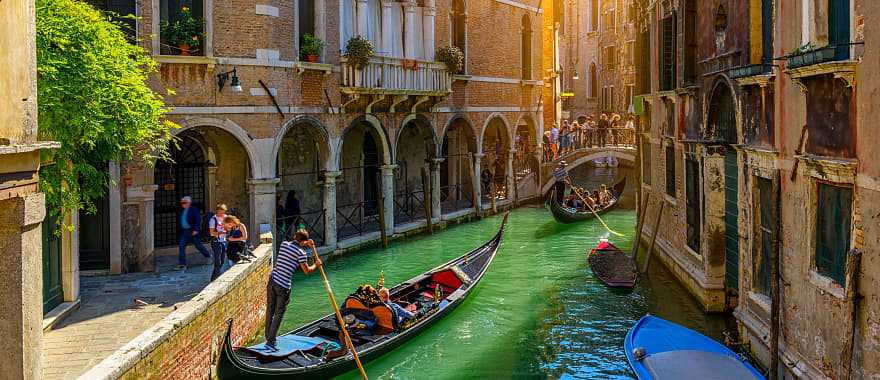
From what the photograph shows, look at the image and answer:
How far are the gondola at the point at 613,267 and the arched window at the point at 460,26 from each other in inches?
277

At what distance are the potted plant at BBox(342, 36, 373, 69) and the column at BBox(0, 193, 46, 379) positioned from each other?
10058 mm

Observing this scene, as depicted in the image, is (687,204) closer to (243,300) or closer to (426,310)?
(426,310)

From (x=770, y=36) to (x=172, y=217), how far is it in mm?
9863

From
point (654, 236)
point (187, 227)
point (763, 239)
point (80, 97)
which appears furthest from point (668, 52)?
point (80, 97)

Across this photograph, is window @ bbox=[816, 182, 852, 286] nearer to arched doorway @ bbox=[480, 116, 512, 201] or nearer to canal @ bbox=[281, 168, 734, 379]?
canal @ bbox=[281, 168, 734, 379]

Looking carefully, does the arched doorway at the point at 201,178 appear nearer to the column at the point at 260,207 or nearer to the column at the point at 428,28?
the column at the point at 260,207

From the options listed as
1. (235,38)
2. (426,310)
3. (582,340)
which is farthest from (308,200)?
(582,340)

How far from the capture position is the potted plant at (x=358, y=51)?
1520 cm

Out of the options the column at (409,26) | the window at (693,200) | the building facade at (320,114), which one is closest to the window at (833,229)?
the window at (693,200)

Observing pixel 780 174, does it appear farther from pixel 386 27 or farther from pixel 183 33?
pixel 386 27

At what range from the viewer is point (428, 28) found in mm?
18484

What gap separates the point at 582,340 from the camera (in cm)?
1049

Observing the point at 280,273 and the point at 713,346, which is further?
the point at 280,273

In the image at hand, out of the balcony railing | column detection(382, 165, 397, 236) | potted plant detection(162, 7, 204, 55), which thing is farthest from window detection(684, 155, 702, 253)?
potted plant detection(162, 7, 204, 55)
